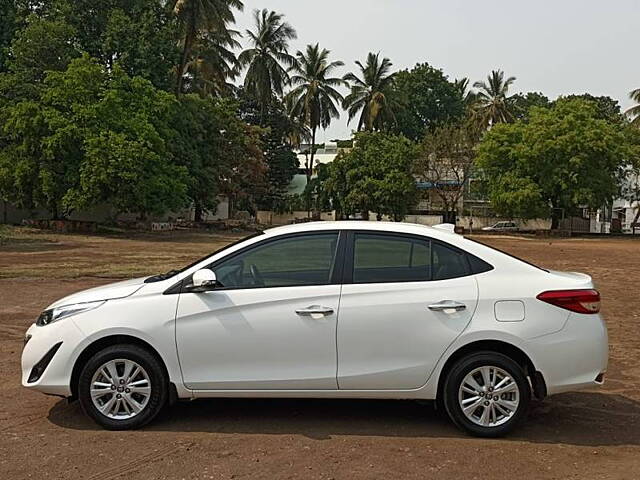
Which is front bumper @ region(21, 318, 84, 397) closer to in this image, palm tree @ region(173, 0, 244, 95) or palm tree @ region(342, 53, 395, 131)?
palm tree @ region(173, 0, 244, 95)

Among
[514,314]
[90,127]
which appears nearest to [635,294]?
[514,314]

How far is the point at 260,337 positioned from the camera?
5.42 m

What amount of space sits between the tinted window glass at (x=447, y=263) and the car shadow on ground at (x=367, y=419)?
47.7 inches

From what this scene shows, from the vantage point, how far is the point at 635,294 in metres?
15.4

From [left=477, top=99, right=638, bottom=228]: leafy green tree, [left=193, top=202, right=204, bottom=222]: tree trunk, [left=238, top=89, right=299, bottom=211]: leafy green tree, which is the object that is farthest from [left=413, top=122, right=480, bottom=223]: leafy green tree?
[left=193, top=202, right=204, bottom=222]: tree trunk

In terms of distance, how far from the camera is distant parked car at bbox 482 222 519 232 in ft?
196

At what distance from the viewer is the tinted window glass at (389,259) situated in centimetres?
557

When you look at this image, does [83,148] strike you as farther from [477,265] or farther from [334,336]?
[477,265]

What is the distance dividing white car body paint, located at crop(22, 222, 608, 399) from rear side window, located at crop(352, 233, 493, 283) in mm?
89

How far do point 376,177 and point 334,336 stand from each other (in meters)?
53.0

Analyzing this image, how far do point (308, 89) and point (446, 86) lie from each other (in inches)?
1069

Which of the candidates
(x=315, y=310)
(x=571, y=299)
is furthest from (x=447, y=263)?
(x=315, y=310)

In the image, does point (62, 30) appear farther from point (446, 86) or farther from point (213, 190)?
point (446, 86)

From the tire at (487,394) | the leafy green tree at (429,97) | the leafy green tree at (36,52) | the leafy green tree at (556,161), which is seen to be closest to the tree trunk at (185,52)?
the leafy green tree at (36,52)
